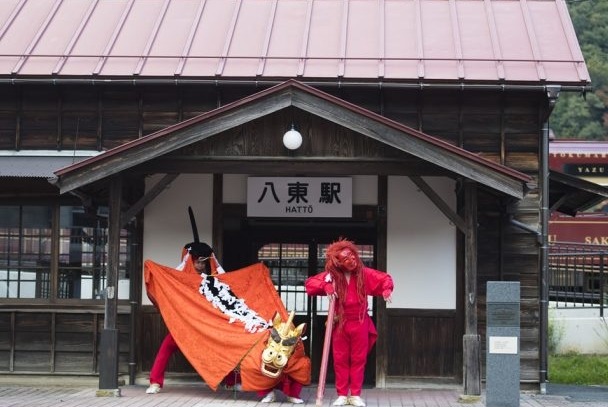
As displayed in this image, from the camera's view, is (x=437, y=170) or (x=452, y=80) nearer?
(x=437, y=170)

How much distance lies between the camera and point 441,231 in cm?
1327

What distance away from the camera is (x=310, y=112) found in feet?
37.8

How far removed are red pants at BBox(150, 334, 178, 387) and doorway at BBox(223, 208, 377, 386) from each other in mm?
1818

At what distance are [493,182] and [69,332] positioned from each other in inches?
239

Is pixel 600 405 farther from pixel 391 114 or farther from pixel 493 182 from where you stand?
pixel 391 114

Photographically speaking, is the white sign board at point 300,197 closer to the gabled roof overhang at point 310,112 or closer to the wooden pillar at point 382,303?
the wooden pillar at point 382,303

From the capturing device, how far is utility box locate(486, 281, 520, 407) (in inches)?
438

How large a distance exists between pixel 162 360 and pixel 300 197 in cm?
274

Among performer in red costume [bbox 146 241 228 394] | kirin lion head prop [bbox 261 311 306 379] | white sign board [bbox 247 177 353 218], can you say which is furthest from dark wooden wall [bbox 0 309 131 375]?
kirin lion head prop [bbox 261 311 306 379]

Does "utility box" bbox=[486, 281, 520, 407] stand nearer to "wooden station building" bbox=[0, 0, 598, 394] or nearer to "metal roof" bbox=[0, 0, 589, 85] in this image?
"wooden station building" bbox=[0, 0, 598, 394]

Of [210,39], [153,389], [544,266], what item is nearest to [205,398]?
[153,389]

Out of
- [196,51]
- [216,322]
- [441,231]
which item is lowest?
[216,322]

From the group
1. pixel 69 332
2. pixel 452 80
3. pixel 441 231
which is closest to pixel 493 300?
pixel 441 231

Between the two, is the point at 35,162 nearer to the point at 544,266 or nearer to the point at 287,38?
the point at 287,38
